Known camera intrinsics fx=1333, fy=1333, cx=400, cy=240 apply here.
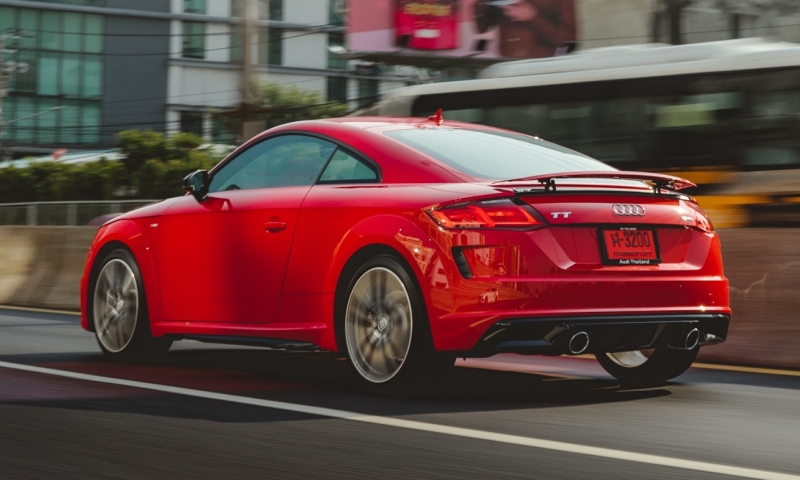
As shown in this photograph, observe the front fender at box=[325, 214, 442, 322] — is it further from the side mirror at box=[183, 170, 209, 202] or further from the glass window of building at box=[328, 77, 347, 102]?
the glass window of building at box=[328, 77, 347, 102]

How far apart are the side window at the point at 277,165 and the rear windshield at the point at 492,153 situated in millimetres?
480

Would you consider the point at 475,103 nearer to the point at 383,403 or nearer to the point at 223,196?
the point at 223,196

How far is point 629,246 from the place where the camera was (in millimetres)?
6355

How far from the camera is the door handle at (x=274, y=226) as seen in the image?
283 inches

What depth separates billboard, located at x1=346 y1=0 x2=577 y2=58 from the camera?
48.0m

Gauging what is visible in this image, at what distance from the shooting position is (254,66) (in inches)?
912

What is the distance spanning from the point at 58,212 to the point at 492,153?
15.2 meters

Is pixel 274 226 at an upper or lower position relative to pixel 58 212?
lower

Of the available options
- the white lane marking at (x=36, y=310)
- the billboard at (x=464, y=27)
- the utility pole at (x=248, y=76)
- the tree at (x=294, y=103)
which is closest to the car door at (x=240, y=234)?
the white lane marking at (x=36, y=310)

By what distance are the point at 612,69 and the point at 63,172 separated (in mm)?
29561

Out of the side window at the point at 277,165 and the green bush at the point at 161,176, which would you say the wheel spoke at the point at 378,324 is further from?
the green bush at the point at 161,176

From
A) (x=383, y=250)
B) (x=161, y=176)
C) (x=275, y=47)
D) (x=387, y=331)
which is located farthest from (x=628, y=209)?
(x=275, y=47)

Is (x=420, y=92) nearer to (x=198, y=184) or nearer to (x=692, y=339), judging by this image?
(x=198, y=184)

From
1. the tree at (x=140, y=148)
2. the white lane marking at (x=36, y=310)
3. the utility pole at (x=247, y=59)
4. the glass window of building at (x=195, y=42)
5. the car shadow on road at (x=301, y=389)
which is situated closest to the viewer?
the car shadow on road at (x=301, y=389)
